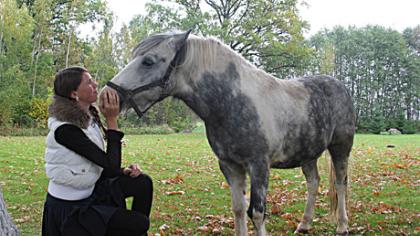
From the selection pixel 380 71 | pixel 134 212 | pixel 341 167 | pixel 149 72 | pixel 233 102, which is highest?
pixel 380 71

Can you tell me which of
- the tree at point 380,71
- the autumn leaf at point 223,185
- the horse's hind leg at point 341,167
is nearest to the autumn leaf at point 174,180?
the autumn leaf at point 223,185

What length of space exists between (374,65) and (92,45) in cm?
2718

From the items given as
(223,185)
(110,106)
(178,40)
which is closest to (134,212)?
(110,106)

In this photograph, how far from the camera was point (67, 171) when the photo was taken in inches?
92.4

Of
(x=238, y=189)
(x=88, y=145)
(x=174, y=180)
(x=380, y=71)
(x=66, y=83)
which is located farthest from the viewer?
(x=380, y=71)

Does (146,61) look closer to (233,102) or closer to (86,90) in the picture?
(86,90)

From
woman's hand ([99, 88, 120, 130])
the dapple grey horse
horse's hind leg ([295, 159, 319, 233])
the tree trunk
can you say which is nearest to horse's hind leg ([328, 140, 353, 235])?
horse's hind leg ([295, 159, 319, 233])

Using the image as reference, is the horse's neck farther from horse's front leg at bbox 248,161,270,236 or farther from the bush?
the bush

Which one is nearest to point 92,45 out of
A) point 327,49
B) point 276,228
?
point 327,49

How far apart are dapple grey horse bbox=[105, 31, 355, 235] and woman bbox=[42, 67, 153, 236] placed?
1.02 feet

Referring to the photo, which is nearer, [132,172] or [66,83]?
[66,83]

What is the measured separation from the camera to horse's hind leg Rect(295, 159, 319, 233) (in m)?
4.09

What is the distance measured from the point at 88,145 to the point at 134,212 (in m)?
0.54

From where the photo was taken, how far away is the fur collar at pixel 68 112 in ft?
7.90
